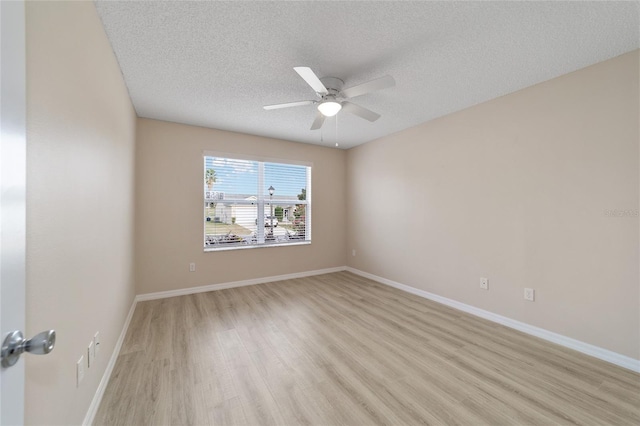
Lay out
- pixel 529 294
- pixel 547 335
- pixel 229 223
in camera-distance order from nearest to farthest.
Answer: pixel 547 335
pixel 529 294
pixel 229 223

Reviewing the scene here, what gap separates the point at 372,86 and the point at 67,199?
2.04 meters

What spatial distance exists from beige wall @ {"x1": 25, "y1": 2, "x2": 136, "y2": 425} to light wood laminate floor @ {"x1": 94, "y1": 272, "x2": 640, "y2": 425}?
1.43 feet

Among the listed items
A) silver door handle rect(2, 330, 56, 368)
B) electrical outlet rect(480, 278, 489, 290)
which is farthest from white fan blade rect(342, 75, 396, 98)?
electrical outlet rect(480, 278, 489, 290)

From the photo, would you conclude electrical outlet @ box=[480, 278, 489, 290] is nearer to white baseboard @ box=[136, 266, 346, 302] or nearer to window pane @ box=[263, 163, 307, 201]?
white baseboard @ box=[136, 266, 346, 302]

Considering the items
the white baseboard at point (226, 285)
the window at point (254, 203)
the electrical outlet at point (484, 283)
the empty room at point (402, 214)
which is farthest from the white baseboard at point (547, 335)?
the window at point (254, 203)

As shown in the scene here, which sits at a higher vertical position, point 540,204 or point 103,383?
point 540,204

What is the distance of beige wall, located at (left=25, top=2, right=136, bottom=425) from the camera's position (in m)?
0.91

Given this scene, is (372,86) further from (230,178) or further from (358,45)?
(230,178)

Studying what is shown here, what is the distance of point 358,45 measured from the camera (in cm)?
196

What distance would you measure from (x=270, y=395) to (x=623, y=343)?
112 inches

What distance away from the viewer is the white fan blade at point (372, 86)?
1.93 metres

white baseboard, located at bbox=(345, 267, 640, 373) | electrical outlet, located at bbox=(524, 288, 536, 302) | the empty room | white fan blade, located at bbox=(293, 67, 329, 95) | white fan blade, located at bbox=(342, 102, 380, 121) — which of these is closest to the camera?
the empty room

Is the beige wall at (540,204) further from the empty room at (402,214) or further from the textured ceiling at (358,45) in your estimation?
the textured ceiling at (358,45)

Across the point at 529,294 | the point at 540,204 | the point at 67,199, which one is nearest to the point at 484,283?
the point at 529,294
